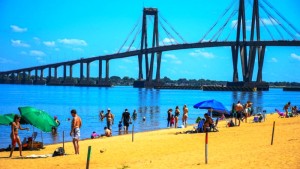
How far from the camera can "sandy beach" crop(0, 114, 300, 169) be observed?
959cm

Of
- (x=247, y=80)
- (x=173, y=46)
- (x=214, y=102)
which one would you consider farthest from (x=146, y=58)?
(x=214, y=102)

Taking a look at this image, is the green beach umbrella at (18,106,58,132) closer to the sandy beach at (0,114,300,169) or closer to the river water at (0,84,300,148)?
the sandy beach at (0,114,300,169)

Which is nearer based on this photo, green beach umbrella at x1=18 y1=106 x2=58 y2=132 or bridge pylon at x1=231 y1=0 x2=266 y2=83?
green beach umbrella at x1=18 y1=106 x2=58 y2=132

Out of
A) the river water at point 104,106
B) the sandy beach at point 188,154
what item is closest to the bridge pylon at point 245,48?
the river water at point 104,106

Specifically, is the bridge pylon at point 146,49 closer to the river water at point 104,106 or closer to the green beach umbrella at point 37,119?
the river water at point 104,106

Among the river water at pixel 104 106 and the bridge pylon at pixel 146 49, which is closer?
the river water at pixel 104 106

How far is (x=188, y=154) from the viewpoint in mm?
11156

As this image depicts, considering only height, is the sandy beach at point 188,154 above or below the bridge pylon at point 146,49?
below

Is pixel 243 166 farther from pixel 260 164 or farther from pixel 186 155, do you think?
pixel 186 155

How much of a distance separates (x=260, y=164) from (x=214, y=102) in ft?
26.7

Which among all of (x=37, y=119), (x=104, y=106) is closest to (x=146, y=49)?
(x=104, y=106)

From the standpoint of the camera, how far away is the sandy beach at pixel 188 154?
959 centimetres

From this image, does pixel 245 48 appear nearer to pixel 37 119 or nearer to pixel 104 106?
pixel 104 106

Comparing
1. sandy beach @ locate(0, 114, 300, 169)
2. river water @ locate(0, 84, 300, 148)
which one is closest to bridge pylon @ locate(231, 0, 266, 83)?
river water @ locate(0, 84, 300, 148)
